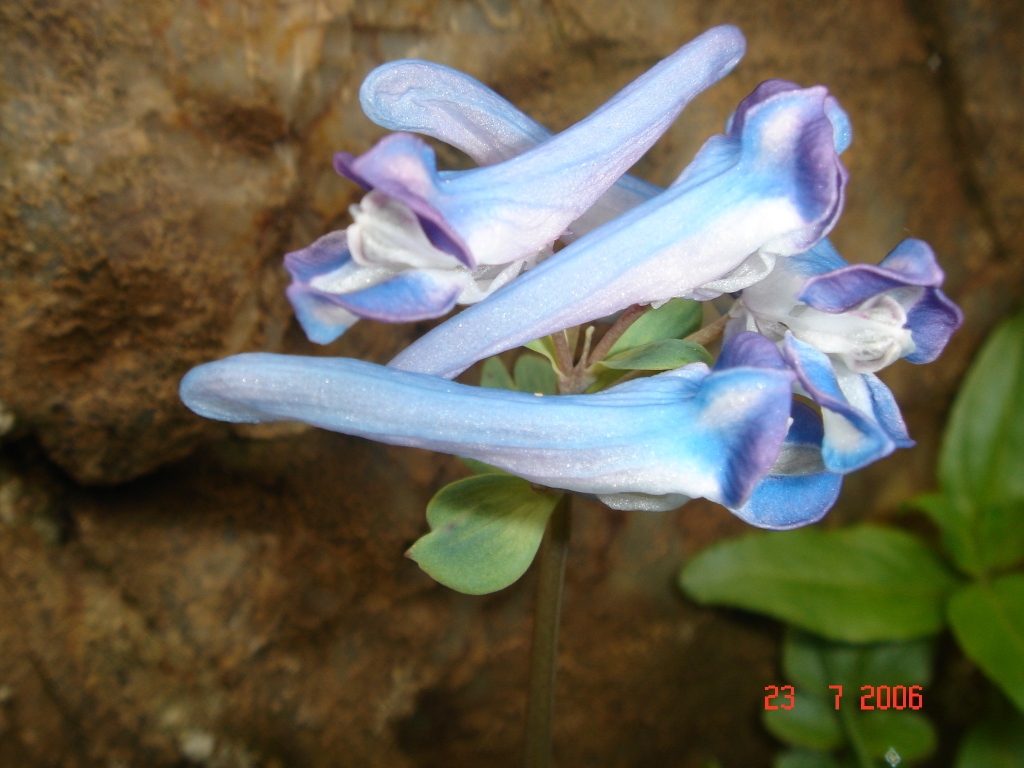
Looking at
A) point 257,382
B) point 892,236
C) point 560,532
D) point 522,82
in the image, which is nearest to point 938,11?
point 892,236

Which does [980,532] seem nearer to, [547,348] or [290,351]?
[547,348]

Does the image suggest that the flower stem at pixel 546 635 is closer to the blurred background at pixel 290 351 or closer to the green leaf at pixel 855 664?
the blurred background at pixel 290 351

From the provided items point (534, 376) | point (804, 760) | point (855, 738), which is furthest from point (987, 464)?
point (534, 376)

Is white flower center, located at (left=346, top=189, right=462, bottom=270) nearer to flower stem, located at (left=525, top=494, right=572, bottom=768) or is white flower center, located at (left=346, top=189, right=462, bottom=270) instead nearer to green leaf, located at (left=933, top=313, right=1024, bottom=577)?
flower stem, located at (left=525, top=494, right=572, bottom=768)

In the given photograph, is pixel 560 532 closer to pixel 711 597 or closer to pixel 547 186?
pixel 547 186

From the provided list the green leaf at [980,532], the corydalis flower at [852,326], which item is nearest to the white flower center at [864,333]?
the corydalis flower at [852,326]

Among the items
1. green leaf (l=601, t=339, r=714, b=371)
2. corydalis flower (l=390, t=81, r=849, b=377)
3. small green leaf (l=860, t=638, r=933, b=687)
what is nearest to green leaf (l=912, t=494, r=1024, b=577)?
small green leaf (l=860, t=638, r=933, b=687)
